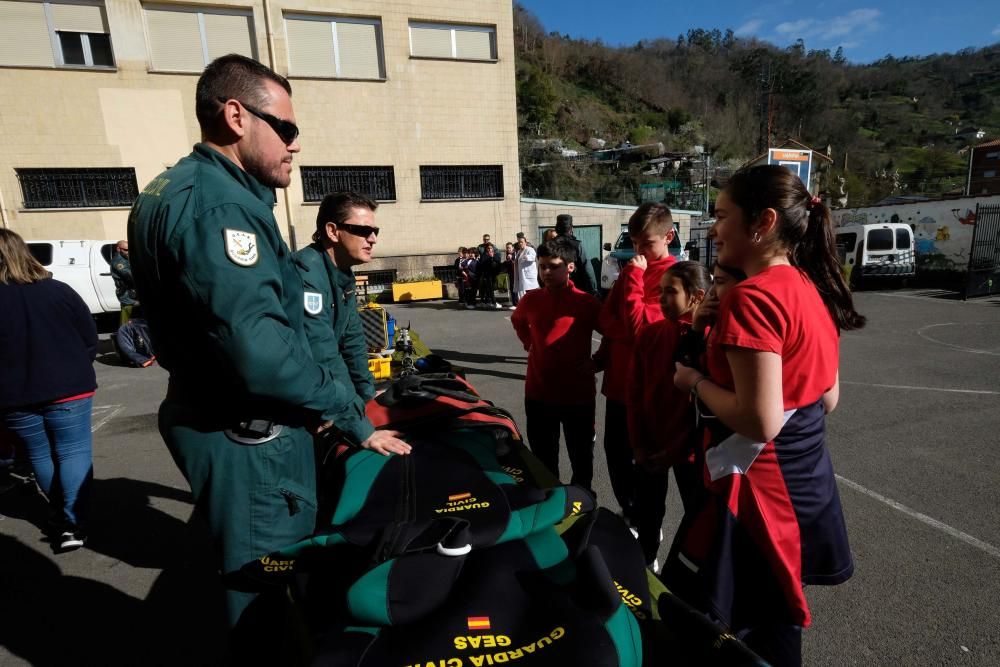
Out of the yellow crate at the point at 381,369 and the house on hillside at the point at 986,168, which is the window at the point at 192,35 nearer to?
the yellow crate at the point at 381,369

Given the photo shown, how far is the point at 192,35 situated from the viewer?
1389 cm

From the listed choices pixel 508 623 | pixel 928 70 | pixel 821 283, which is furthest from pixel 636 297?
pixel 928 70

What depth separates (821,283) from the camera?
1643 millimetres

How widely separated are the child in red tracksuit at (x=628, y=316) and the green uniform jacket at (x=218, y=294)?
1.92 m

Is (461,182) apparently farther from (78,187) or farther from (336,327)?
(336,327)

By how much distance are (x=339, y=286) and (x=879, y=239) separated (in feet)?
59.3

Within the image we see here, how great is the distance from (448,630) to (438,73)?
16.9 meters

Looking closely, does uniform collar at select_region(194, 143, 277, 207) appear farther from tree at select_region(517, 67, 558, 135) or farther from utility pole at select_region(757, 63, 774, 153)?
utility pole at select_region(757, 63, 774, 153)

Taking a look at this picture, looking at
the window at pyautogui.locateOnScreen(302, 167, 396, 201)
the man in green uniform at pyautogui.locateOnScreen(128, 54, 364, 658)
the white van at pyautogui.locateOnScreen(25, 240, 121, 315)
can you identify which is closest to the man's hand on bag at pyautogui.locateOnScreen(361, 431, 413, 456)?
the man in green uniform at pyautogui.locateOnScreen(128, 54, 364, 658)

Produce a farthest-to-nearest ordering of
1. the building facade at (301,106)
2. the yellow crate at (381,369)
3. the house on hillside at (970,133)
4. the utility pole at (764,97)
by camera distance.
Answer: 1. the house on hillside at (970,133)
2. the utility pole at (764,97)
3. the building facade at (301,106)
4. the yellow crate at (381,369)

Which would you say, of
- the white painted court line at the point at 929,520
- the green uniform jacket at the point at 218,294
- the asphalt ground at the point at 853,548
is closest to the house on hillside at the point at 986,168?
the asphalt ground at the point at 853,548

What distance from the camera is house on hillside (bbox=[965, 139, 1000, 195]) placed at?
54.6m

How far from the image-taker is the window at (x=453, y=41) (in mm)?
15484

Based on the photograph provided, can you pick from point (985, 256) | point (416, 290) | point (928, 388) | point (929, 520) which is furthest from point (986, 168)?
point (929, 520)
